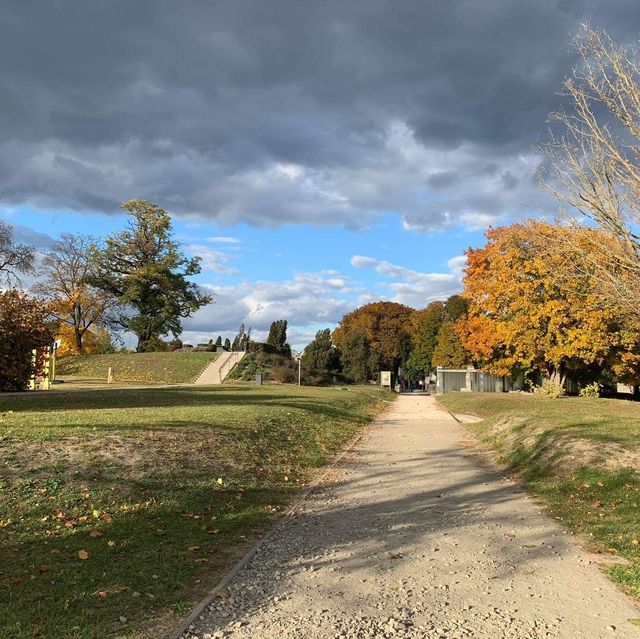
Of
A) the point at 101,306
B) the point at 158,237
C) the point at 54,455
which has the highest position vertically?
the point at 158,237

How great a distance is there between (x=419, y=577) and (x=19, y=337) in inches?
676

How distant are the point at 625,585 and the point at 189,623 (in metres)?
3.54

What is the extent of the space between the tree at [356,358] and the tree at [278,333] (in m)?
9.36

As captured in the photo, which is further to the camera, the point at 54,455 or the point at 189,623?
the point at 54,455

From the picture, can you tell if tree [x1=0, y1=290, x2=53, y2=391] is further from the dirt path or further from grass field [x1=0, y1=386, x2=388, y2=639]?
the dirt path

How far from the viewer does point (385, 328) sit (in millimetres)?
92750

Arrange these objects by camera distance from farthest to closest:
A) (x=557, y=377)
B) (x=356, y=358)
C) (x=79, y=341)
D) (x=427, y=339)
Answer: (x=427, y=339) → (x=356, y=358) → (x=79, y=341) → (x=557, y=377)

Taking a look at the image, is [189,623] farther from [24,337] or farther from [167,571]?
[24,337]

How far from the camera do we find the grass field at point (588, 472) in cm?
642

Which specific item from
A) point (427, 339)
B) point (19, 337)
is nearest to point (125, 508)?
point (19, 337)

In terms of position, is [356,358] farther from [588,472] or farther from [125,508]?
[125,508]

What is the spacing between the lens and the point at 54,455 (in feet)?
26.1

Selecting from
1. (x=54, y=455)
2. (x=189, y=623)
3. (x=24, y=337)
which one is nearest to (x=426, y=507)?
(x=189, y=623)

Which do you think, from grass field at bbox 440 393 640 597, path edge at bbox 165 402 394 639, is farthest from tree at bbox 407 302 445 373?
path edge at bbox 165 402 394 639
